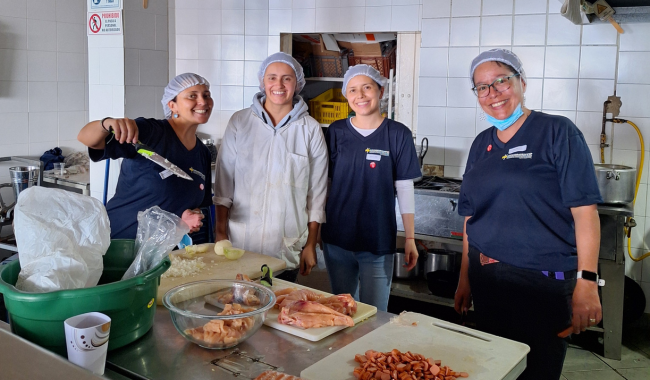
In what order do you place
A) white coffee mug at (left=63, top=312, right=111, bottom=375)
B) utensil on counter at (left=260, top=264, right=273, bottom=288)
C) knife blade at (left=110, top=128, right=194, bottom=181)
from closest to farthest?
white coffee mug at (left=63, top=312, right=111, bottom=375) → utensil on counter at (left=260, top=264, right=273, bottom=288) → knife blade at (left=110, top=128, right=194, bottom=181)

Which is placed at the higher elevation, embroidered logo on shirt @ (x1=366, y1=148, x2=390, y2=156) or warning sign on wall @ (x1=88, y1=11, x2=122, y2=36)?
warning sign on wall @ (x1=88, y1=11, x2=122, y2=36)

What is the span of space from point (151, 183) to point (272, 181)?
0.51m

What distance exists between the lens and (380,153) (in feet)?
8.28

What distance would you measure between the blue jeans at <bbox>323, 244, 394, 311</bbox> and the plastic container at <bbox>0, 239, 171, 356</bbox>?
1.28 metres

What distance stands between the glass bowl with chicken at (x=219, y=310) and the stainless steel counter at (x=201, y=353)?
39 mm

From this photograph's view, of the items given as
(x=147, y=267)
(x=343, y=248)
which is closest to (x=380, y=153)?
(x=343, y=248)

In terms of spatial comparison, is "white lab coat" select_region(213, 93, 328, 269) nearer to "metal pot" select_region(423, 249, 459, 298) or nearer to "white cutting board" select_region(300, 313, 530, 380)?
"white cutting board" select_region(300, 313, 530, 380)

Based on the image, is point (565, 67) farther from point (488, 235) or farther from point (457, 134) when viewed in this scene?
point (488, 235)

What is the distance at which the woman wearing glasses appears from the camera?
1.82m

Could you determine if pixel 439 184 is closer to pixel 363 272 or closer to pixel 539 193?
pixel 363 272

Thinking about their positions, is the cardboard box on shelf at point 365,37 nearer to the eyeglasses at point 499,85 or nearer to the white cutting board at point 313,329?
the eyeglasses at point 499,85

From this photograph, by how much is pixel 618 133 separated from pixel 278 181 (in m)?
2.44

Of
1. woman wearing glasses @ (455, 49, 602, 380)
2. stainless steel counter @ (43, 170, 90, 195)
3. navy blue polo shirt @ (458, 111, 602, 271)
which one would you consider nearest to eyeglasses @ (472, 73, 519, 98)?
woman wearing glasses @ (455, 49, 602, 380)

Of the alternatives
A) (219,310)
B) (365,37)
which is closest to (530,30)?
(365,37)
